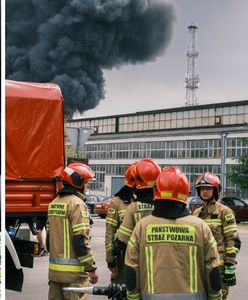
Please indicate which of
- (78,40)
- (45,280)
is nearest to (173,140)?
(78,40)

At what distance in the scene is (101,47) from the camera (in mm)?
49750

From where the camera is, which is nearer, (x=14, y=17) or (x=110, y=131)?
(x=14, y=17)

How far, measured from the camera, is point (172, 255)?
11.5 ft

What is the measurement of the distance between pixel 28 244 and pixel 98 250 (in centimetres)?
674

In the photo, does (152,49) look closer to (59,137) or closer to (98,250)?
(98,250)

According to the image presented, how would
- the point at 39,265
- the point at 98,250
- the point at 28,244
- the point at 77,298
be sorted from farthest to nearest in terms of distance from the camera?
1. the point at 98,250
2. the point at 39,265
3. the point at 28,244
4. the point at 77,298

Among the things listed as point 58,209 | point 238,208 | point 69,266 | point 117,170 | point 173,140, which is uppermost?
point 173,140

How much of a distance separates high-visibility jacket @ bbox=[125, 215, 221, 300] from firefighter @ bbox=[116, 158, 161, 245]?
1410 millimetres

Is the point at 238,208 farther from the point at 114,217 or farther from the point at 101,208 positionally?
the point at 114,217

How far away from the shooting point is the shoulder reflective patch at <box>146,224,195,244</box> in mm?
3508

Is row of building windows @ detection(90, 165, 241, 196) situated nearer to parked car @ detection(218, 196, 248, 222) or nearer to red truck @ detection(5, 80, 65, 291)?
parked car @ detection(218, 196, 248, 222)

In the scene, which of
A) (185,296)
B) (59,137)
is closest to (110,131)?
(59,137)

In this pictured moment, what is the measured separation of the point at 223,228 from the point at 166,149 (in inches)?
1955

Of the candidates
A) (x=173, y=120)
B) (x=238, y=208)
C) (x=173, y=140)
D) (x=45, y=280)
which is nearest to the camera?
(x=45, y=280)
